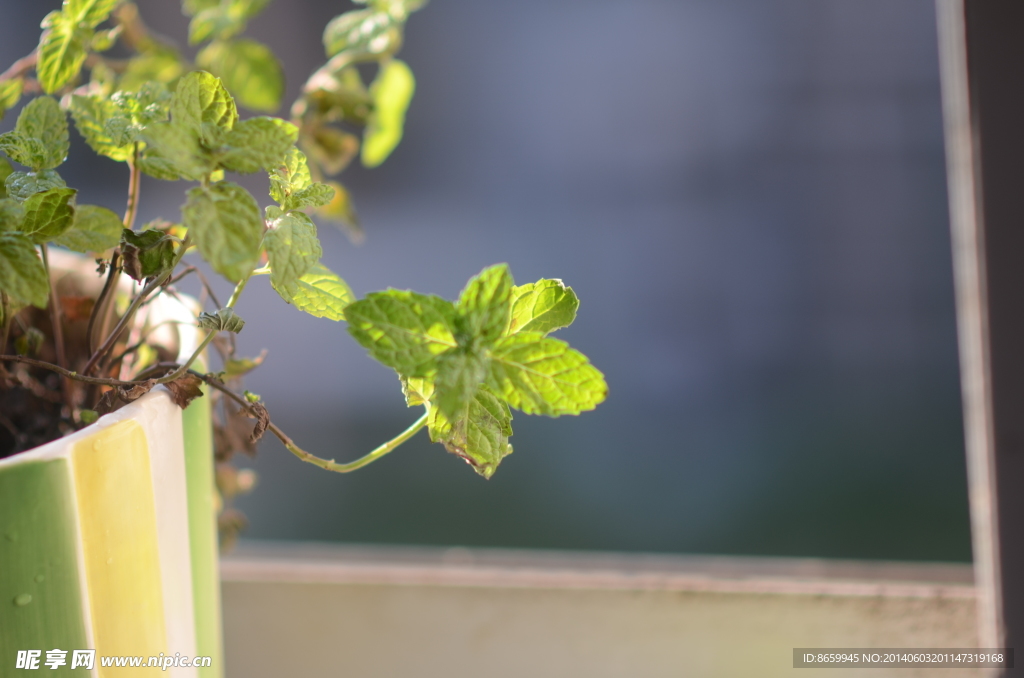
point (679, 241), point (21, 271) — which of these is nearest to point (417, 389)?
point (21, 271)

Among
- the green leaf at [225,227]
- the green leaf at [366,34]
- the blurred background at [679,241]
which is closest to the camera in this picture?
the green leaf at [225,227]

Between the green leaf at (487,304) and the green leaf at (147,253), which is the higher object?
the green leaf at (147,253)

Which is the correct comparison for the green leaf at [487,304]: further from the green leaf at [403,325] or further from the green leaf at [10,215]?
the green leaf at [10,215]

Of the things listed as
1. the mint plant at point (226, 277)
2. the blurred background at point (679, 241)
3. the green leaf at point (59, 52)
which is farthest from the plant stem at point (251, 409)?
the blurred background at point (679, 241)

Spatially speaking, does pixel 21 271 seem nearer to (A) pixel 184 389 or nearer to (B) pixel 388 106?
(A) pixel 184 389

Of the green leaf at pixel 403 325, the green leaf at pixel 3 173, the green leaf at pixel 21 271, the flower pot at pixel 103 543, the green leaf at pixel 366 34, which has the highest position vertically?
the green leaf at pixel 366 34

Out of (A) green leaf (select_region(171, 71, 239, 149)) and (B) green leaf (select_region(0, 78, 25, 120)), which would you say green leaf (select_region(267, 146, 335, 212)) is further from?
(B) green leaf (select_region(0, 78, 25, 120))

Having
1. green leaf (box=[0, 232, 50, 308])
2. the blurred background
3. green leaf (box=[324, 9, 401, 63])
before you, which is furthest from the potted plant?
the blurred background
